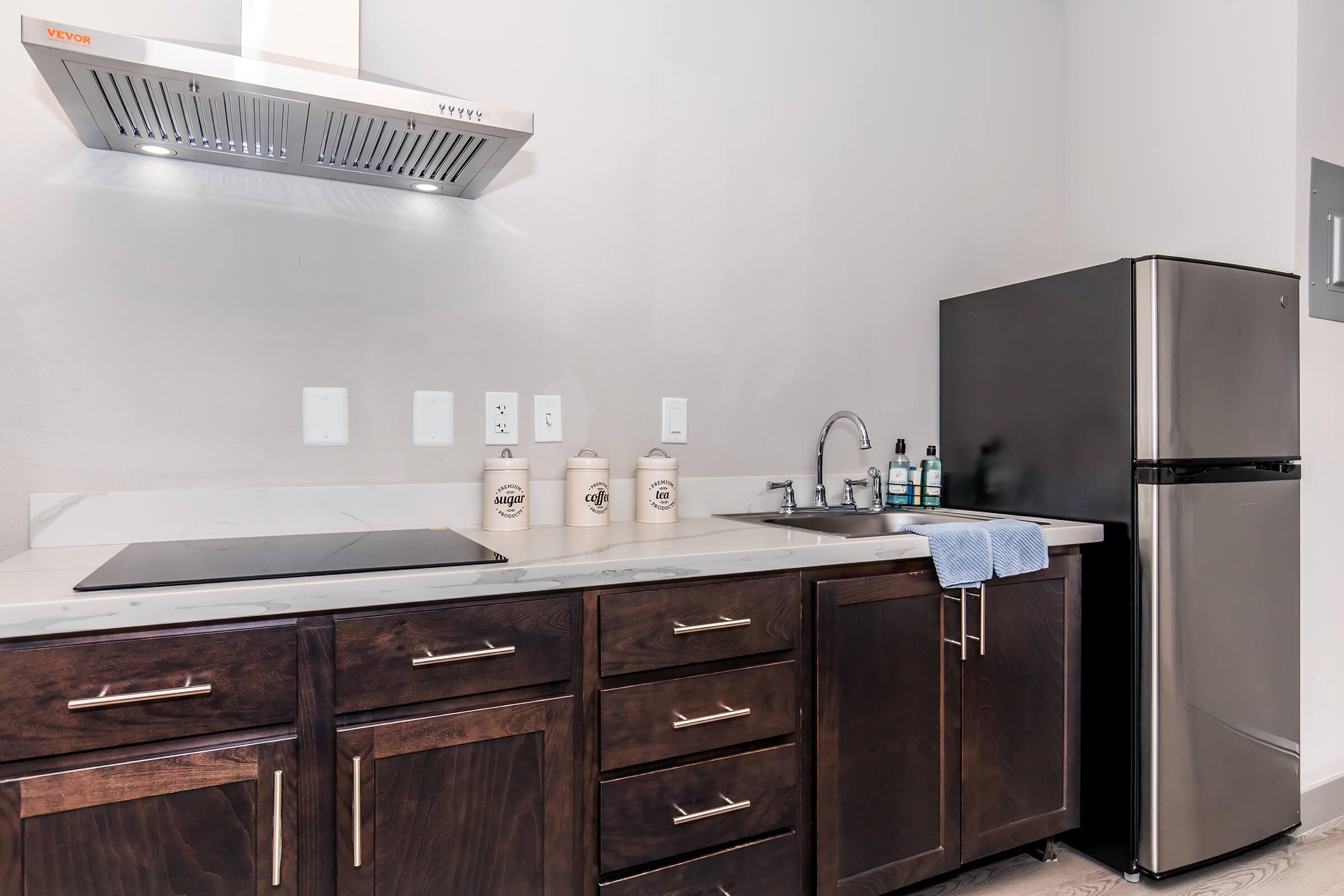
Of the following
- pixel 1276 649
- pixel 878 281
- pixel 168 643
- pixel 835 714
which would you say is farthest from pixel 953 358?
pixel 168 643

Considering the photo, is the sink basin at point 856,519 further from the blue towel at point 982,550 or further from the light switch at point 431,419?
the light switch at point 431,419

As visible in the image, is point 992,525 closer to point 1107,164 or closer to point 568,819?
point 568,819

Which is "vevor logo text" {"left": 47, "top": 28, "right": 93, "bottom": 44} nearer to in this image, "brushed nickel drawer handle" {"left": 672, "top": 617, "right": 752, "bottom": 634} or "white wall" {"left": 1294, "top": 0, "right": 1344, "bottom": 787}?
"brushed nickel drawer handle" {"left": 672, "top": 617, "right": 752, "bottom": 634}

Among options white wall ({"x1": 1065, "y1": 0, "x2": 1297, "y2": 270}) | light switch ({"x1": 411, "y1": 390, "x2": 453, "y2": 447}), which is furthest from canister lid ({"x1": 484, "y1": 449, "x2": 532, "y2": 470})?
white wall ({"x1": 1065, "y1": 0, "x2": 1297, "y2": 270})

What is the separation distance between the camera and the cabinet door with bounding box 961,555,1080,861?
162cm

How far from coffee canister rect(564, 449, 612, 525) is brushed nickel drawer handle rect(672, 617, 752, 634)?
1.67ft

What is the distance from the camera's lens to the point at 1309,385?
205cm

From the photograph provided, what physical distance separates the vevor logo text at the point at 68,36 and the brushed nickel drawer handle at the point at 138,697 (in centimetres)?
87

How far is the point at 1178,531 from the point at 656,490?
1161mm

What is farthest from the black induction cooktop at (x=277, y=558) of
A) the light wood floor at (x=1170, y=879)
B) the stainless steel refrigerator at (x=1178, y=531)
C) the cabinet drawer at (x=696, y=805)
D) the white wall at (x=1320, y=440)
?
the white wall at (x=1320, y=440)

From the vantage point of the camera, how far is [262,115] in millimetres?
1288

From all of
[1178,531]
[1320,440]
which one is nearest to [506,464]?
[1178,531]

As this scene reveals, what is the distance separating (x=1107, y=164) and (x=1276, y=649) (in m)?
1.51

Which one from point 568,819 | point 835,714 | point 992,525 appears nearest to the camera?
point 568,819
